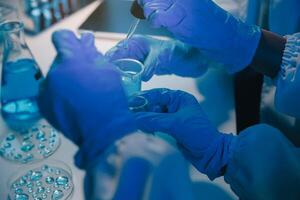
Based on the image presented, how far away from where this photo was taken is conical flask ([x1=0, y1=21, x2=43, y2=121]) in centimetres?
108

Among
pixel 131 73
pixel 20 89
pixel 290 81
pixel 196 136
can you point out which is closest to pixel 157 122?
pixel 196 136

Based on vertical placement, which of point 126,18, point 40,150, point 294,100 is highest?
point 294,100

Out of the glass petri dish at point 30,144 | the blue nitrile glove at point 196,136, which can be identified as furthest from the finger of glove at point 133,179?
the glass petri dish at point 30,144

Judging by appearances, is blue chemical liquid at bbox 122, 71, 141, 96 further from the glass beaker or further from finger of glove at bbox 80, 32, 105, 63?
finger of glove at bbox 80, 32, 105, 63

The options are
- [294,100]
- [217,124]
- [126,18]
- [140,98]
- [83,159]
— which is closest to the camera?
[83,159]

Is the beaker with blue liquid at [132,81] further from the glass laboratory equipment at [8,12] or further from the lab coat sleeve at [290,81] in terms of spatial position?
the glass laboratory equipment at [8,12]

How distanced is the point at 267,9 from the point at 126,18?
0.63 m

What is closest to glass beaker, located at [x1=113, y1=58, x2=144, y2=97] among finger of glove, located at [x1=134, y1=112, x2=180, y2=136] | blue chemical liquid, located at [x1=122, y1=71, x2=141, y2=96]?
blue chemical liquid, located at [x1=122, y1=71, x2=141, y2=96]

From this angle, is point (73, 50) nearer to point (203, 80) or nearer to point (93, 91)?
point (93, 91)

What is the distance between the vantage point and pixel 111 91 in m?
0.67

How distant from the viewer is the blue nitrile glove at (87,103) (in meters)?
0.64

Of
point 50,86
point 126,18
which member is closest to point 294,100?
point 50,86

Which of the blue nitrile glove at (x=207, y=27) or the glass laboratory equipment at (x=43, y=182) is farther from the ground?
the blue nitrile glove at (x=207, y=27)

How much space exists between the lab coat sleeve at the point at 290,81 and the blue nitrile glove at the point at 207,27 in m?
0.08
